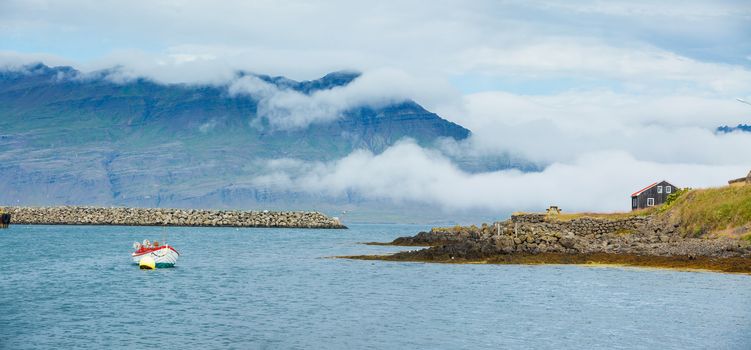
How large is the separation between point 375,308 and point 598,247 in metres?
35.1

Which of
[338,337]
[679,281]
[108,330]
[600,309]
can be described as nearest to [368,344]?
[338,337]

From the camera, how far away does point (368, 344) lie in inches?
1458

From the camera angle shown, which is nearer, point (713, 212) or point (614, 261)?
point (614, 261)

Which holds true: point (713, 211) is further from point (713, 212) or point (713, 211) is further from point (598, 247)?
point (598, 247)

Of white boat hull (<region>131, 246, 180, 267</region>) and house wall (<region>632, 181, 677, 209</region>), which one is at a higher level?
house wall (<region>632, 181, 677, 209</region>)

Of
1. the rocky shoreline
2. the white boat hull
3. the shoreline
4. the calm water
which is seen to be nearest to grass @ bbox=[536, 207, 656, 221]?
the rocky shoreline

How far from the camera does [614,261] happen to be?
71.8m

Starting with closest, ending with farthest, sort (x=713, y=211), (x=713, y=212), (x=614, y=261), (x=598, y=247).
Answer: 1. (x=614, y=261)
2. (x=713, y=212)
3. (x=713, y=211)
4. (x=598, y=247)

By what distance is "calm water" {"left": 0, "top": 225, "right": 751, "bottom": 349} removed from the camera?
38031 millimetres

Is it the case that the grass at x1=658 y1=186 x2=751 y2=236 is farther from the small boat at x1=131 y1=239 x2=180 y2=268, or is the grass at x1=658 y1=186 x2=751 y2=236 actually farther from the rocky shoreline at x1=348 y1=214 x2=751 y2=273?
the small boat at x1=131 y1=239 x2=180 y2=268

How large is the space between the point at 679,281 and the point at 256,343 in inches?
1288

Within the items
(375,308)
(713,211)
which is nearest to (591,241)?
(713,211)

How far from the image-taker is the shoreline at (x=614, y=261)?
2506 inches

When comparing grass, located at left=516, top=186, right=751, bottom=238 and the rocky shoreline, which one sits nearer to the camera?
the rocky shoreline
